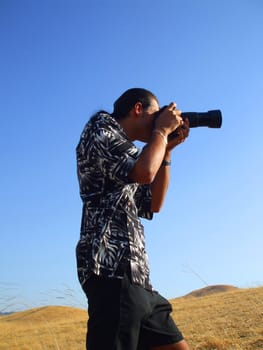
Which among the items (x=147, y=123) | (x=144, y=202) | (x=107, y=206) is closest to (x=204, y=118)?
(x=147, y=123)

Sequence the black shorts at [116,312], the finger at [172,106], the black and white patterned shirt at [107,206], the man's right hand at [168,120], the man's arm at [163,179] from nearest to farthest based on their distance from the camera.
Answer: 1. the black shorts at [116,312]
2. the black and white patterned shirt at [107,206]
3. the man's right hand at [168,120]
4. the finger at [172,106]
5. the man's arm at [163,179]

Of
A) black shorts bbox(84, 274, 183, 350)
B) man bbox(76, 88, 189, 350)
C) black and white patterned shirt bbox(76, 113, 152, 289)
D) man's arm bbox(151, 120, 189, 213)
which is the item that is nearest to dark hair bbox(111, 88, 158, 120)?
man bbox(76, 88, 189, 350)

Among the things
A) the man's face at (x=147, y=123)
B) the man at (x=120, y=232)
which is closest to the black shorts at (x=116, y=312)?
the man at (x=120, y=232)

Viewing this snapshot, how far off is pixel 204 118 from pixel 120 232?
94 centimetres

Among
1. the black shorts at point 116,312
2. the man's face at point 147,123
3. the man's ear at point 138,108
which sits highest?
the man's ear at point 138,108

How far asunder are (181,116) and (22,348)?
688 cm

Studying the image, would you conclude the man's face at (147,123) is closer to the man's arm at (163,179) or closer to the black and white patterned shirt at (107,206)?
the black and white patterned shirt at (107,206)

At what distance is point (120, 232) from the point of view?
1.83 m

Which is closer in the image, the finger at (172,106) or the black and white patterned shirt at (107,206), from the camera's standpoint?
the black and white patterned shirt at (107,206)

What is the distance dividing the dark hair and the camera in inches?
13.0

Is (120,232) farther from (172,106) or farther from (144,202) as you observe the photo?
(172,106)

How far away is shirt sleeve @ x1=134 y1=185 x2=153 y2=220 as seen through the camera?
7.78 ft

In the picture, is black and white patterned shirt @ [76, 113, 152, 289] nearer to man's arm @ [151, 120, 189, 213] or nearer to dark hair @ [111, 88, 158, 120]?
dark hair @ [111, 88, 158, 120]

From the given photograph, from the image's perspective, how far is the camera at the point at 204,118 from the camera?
7.92 feet
